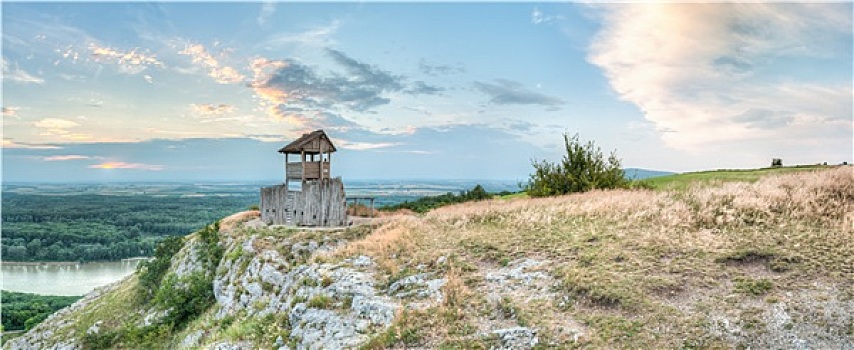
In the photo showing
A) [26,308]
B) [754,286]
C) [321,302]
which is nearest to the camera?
[754,286]

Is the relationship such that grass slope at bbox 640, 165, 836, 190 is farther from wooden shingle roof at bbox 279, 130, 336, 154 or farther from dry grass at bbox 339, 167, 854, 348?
wooden shingle roof at bbox 279, 130, 336, 154

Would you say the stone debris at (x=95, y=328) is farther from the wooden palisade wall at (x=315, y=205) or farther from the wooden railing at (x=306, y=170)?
the wooden railing at (x=306, y=170)

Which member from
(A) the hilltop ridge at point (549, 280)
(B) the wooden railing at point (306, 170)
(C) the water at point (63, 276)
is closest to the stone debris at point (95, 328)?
(A) the hilltop ridge at point (549, 280)

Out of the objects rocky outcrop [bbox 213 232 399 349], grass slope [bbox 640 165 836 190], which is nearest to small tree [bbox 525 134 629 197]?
grass slope [bbox 640 165 836 190]

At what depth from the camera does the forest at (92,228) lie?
380 feet

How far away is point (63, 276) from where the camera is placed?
104 metres

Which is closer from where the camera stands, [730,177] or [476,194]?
[730,177]

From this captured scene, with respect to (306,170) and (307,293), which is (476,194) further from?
(307,293)

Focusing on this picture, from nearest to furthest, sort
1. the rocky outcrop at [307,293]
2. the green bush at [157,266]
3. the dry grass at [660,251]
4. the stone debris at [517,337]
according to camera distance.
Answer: the stone debris at [517,337], the dry grass at [660,251], the rocky outcrop at [307,293], the green bush at [157,266]

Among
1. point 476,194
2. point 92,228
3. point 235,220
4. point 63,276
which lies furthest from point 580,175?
point 92,228

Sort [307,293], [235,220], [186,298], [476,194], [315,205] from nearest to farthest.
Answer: [307,293] → [186,298] → [315,205] → [235,220] → [476,194]

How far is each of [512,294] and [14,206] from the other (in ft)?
736

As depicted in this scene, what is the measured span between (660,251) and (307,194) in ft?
58.3

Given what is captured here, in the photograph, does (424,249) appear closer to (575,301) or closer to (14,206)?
(575,301)
